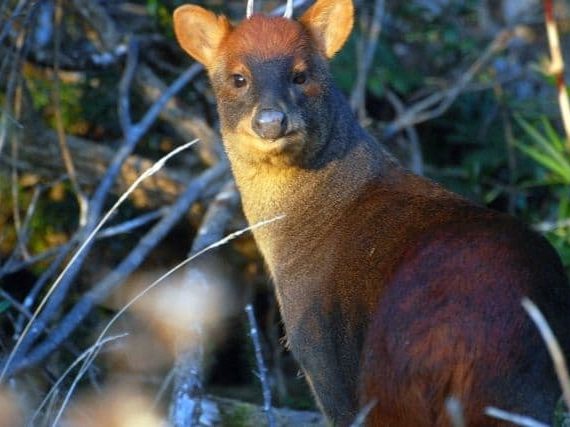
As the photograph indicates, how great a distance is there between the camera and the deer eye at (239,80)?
17.2 feet

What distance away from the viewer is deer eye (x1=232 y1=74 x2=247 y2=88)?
5.24 metres

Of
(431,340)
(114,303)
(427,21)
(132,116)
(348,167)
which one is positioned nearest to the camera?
(431,340)

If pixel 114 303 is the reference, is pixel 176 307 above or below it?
above

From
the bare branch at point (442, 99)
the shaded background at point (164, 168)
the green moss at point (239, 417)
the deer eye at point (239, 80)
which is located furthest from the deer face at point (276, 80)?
the bare branch at point (442, 99)

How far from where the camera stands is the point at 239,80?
5.27 meters

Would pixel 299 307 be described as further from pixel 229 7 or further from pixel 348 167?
pixel 229 7

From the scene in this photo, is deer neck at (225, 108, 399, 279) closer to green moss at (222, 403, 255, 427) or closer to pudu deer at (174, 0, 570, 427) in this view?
pudu deer at (174, 0, 570, 427)

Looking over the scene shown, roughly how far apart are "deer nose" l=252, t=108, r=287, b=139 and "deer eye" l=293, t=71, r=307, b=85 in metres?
0.32

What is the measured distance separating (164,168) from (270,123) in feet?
9.29

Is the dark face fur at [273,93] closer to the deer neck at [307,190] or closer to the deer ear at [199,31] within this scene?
the deer neck at [307,190]

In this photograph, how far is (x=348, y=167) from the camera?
17.4 ft

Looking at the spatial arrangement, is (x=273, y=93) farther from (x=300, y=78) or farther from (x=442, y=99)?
(x=442, y=99)

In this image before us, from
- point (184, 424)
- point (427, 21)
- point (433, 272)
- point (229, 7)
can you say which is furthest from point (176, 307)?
point (427, 21)

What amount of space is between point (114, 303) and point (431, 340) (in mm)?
3996
